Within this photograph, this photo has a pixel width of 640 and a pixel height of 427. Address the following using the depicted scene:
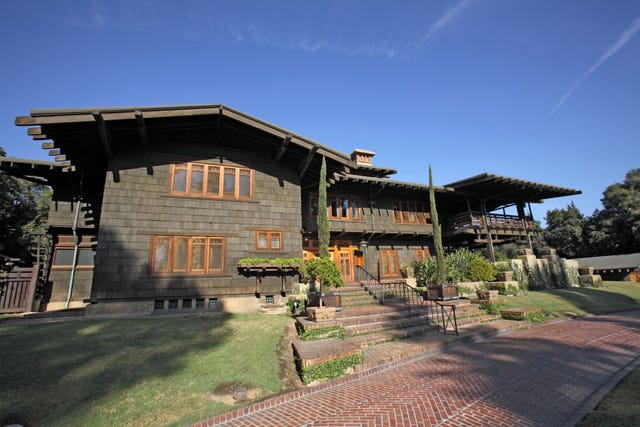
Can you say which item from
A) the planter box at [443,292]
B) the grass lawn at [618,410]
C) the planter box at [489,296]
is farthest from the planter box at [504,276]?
the grass lawn at [618,410]

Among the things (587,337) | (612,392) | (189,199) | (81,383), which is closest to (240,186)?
(189,199)

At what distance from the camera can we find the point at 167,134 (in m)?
12.3

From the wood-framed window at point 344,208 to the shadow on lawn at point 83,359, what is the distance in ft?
32.0

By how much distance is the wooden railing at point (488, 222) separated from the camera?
19641mm

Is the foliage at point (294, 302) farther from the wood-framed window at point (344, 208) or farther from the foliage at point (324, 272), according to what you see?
the wood-framed window at point (344, 208)

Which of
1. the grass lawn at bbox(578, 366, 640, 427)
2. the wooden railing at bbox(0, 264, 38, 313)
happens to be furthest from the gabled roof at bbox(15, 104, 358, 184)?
the grass lawn at bbox(578, 366, 640, 427)

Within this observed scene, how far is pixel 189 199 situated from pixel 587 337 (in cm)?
1496

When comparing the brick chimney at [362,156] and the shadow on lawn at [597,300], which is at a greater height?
the brick chimney at [362,156]

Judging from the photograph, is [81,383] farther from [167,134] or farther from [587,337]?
[587,337]

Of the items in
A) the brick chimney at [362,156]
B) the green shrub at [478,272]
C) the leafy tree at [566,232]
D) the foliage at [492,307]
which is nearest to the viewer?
the foliage at [492,307]

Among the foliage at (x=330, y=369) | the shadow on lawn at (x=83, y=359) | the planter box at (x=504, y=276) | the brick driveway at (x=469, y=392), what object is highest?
the planter box at (x=504, y=276)

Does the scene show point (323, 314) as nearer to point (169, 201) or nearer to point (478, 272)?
point (169, 201)

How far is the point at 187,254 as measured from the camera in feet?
38.0

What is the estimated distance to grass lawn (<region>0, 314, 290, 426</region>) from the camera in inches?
183
